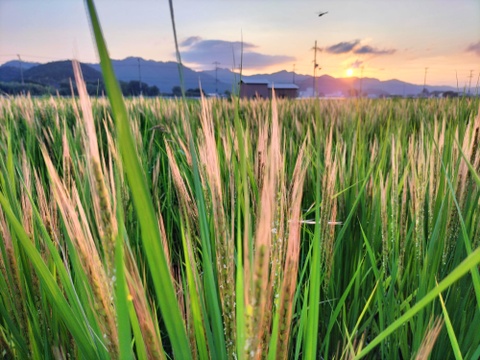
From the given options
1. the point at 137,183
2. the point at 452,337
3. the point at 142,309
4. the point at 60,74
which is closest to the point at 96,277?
the point at 142,309

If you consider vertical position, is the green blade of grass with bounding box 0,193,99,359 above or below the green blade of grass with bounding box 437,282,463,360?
above

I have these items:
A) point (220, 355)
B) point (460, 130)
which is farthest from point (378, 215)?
point (220, 355)

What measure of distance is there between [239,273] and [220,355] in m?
0.12

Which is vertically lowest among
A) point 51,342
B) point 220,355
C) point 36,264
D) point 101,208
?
point 51,342

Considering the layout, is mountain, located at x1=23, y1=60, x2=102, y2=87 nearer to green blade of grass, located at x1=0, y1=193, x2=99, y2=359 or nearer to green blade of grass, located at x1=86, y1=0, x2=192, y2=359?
green blade of grass, located at x1=86, y1=0, x2=192, y2=359

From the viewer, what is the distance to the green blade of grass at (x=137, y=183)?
0.65ft

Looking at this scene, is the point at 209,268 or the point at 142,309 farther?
the point at 209,268

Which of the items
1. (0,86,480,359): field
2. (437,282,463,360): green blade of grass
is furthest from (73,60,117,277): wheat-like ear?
(437,282,463,360): green blade of grass

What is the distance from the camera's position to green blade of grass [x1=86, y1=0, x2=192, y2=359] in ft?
0.65

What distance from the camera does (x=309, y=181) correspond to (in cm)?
138

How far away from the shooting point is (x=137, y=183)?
0.21 meters

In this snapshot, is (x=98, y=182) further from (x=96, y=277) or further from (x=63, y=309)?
(x=63, y=309)

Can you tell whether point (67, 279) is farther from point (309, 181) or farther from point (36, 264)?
point (309, 181)

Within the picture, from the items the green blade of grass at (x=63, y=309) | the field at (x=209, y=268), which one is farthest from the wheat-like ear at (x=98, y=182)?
the green blade of grass at (x=63, y=309)
